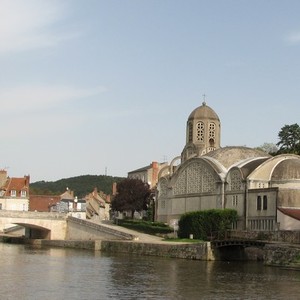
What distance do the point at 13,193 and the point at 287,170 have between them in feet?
169

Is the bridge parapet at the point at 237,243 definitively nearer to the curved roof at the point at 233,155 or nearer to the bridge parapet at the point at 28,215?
the curved roof at the point at 233,155

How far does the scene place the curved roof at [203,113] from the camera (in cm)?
9381

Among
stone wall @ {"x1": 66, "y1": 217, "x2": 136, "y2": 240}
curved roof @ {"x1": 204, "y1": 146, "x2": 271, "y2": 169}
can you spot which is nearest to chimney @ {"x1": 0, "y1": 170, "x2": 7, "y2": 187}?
stone wall @ {"x1": 66, "y1": 217, "x2": 136, "y2": 240}

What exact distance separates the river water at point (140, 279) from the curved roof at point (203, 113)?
38596mm

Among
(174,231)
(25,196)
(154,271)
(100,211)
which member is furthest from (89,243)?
(100,211)

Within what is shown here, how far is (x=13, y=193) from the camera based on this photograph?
108 meters

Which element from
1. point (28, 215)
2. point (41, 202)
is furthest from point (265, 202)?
point (41, 202)

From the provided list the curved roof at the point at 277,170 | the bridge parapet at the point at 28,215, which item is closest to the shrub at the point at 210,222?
the curved roof at the point at 277,170

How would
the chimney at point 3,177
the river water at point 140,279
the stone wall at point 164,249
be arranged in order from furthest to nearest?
the chimney at point 3,177
the stone wall at point 164,249
the river water at point 140,279

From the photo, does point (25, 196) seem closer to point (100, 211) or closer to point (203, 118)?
point (100, 211)

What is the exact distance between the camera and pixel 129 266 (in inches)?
2018

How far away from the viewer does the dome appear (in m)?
71.6

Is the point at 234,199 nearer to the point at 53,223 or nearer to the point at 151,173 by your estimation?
the point at 53,223

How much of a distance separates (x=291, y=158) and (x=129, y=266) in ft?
102
